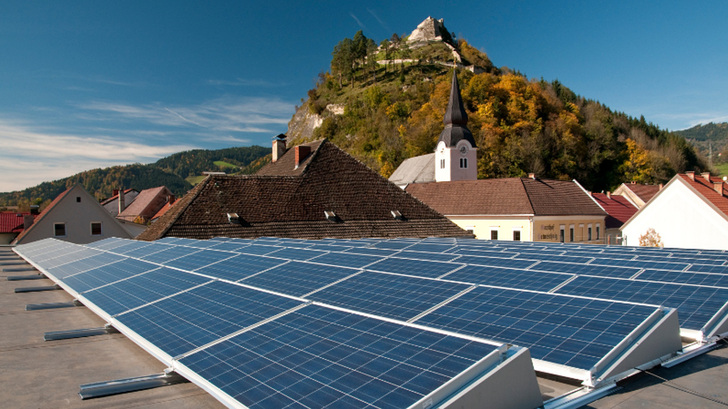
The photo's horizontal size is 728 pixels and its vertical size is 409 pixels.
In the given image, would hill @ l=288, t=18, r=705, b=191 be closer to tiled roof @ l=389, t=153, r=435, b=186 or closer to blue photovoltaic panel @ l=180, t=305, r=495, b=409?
tiled roof @ l=389, t=153, r=435, b=186

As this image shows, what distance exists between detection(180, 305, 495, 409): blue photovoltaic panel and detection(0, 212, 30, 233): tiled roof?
52337 millimetres

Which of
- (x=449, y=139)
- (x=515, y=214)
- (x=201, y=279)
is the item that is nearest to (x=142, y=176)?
(x=449, y=139)

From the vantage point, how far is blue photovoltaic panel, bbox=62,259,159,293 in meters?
9.10

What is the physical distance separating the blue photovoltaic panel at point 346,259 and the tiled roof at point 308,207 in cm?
1712

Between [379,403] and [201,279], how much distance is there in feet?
18.3

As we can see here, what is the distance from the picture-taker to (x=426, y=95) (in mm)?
104000

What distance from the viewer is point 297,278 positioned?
7.39m

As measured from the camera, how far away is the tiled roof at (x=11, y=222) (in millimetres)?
46047

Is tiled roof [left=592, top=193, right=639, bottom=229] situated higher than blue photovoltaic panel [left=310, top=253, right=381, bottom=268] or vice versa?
blue photovoltaic panel [left=310, top=253, right=381, bottom=268]

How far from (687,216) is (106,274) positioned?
41504 mm

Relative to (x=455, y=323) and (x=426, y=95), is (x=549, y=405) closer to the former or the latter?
(x=455, y=323)

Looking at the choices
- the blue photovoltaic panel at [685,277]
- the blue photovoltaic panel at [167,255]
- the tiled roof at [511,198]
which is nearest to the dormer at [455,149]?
the tiled roof at [511,198]

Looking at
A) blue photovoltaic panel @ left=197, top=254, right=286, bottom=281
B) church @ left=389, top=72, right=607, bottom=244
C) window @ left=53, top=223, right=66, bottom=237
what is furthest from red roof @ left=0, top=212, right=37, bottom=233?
blue photovoltaic panel @ left=197, top=254, right=286, bottom=281

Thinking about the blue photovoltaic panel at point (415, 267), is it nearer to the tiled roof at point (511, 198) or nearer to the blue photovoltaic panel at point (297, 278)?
the blue photovoltaic panel at point (297, 278)
